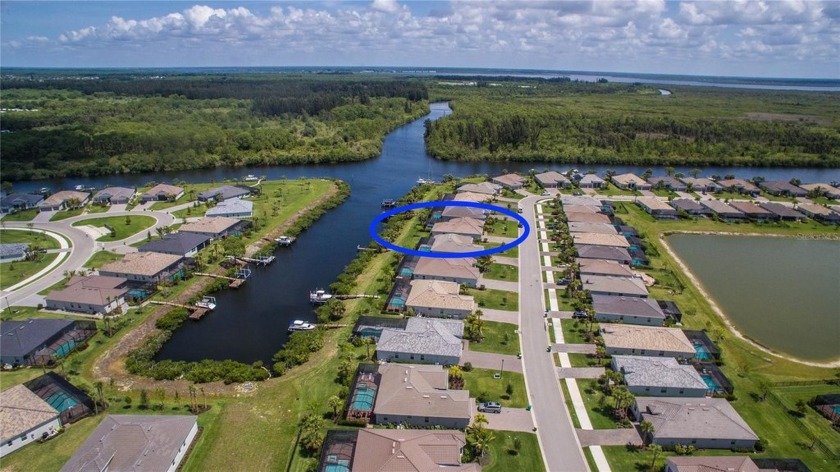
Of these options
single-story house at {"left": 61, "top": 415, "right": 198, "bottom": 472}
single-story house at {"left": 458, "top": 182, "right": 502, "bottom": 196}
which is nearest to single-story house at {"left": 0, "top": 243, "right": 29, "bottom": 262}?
single-story house at {"left": 61, "top": 415, "right": 198, "bottom": 472}

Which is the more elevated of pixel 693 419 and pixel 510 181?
pixel 510 181

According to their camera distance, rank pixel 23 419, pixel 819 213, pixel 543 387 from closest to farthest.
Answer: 1. pixel 23 419
2. pixel 543 387
3. pixel 819 213

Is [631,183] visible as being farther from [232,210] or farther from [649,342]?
[232,210]

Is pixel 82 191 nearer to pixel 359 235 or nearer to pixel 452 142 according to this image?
pixel 359 235

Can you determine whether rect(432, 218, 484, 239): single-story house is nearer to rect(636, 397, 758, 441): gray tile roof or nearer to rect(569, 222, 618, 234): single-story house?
rect(569, 222, 618, 234): single-story house

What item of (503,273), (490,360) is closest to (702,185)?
(503,273)

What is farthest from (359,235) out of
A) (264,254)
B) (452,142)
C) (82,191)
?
(452,142)

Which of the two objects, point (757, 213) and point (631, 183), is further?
point (631, 183)
